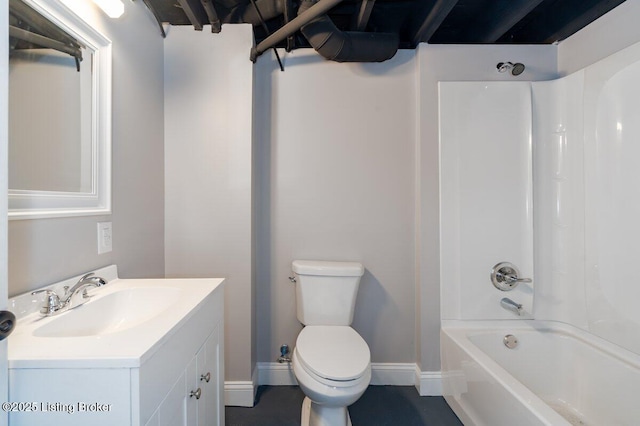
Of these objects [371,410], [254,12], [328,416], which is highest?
[254,12]

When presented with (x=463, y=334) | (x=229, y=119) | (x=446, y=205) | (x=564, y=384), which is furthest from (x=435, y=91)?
(x=564, y=384)

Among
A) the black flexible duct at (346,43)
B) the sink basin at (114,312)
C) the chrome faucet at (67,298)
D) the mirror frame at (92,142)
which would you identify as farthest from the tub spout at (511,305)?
the mirror frame at (92,142)

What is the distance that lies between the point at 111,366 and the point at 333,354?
3.24 feet

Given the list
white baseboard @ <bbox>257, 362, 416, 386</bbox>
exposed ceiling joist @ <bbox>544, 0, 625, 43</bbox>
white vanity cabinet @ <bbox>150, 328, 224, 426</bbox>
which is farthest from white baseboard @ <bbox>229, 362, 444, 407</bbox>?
exposed ceiling joist @ <bbox>544, 0, 625, 43</bbox>

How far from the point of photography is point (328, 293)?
65.3 inches

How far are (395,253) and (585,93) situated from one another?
143 cm

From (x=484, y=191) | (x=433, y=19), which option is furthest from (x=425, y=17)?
(x=484, y=191)

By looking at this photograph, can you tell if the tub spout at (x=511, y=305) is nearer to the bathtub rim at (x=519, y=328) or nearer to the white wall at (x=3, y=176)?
the bathtub rim at (x=519, y=328)

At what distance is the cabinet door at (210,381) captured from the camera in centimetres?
98

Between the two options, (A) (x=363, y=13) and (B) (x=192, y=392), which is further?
(A) (x=363, y=13)

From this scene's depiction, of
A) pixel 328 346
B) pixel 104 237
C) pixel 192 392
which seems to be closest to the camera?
pixel 192 392

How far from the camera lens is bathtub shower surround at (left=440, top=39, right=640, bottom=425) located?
133 centimetres

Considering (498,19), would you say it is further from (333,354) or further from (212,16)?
(333,354)

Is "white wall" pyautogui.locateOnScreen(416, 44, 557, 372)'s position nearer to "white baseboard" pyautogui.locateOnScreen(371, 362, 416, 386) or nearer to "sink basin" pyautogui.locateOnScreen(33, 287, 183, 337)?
"white baseboard" pyautogui.locateOnScreen(371, 362, 416, 386)
